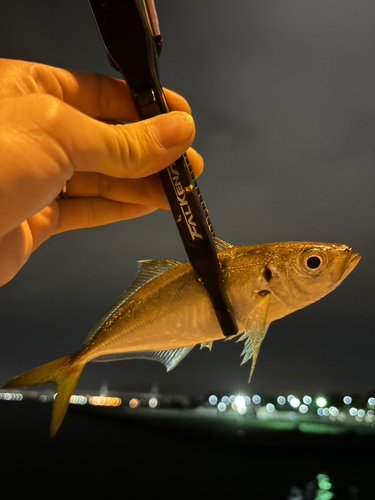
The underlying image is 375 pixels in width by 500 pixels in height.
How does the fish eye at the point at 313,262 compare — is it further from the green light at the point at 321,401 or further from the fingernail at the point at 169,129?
the green light at the point at 321,401

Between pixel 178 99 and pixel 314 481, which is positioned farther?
pixel 314 481

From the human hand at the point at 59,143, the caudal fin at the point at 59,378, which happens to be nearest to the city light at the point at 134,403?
the human hand at the point at 59,143


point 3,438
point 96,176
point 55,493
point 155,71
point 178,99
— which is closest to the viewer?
point 155,71

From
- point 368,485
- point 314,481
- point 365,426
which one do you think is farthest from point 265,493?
point 365,426

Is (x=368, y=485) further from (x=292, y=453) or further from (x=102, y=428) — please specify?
(x=102, y=428)

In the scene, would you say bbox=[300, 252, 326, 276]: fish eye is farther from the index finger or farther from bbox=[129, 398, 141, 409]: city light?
bbox=[129, 398, 141, 409]: city light

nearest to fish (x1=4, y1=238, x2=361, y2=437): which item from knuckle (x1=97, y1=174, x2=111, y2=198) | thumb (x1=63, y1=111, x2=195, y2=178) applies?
thumb (x1=63, y1=111, x2=195, y2=178)

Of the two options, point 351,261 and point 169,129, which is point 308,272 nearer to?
point 351,261

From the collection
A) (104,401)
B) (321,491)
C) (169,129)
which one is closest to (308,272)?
(169,129)
